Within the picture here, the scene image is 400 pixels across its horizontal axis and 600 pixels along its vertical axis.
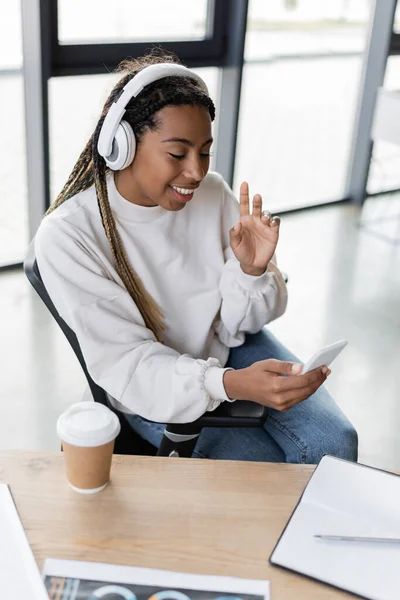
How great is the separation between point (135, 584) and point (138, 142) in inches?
32.5

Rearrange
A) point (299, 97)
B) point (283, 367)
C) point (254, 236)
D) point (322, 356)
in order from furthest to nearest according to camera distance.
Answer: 1. point (299, 97)
2. point (254, 236)
3. point (283, 367)
4. point (322, 356)

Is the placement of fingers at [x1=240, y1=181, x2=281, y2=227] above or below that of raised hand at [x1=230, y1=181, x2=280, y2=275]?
above

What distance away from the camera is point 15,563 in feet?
3.34

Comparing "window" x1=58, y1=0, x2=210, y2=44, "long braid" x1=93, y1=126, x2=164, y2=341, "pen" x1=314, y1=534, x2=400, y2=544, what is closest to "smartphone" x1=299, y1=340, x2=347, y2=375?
"pen" x1=314, y1=534, x2=400, y2=544

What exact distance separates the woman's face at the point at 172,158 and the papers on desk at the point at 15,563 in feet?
2.21

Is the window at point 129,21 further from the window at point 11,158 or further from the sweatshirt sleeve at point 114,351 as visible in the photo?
the sweatshirt sleeve at point 114,351

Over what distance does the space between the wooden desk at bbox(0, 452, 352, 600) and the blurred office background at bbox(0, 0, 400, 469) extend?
0.78 meters

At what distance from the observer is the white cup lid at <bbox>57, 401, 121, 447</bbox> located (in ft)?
3.61

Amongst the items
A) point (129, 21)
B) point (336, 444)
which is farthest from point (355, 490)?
point (129, 21)

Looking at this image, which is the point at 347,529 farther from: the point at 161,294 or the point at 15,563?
the point at 161,294

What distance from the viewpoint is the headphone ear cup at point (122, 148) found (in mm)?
1441

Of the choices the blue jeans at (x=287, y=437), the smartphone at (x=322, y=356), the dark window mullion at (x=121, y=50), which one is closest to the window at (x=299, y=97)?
the dark window mullion at (x=121, y=50)

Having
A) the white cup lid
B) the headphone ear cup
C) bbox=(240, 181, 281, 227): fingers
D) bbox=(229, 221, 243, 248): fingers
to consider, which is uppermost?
the headphone ear cup

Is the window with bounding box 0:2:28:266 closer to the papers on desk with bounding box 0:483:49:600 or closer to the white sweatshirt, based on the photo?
the white sweatshirt
